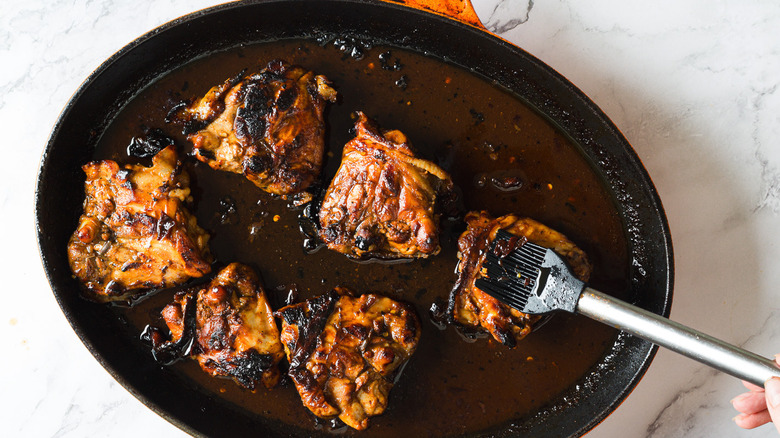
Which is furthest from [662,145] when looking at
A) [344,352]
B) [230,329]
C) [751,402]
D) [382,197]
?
[230,329]

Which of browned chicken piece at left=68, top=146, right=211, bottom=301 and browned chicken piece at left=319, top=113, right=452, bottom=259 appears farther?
browned chicken piece at left=68, top=146, right=211, bottom=301

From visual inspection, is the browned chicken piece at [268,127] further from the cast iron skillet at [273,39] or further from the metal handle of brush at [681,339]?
the metal handle of brush at [681,339]

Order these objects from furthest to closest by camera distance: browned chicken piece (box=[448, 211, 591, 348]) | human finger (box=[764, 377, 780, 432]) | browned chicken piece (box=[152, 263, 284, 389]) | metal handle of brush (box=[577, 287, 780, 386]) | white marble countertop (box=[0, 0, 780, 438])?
1. white marble countertop (box=[0, 0, 780, 438])
2. browned chicken piece (box=[152, 263, 284, 389])
3. browned chicken piece (box=[448, 211, 591, 348])
4. metal handle of brush (box=[577, 287, 780, 386])
5. human finger (box=[764, 377, 780, 432])

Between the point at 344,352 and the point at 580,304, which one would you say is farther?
the point at 344,352

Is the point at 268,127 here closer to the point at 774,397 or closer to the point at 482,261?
the point at 482,261

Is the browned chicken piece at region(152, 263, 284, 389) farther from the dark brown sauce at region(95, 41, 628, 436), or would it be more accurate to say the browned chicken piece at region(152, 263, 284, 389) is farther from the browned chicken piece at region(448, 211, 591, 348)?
the browned chicken piece at region(448, 211, 591, 348)

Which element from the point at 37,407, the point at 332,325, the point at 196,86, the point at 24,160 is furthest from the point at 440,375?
the point at 24,160

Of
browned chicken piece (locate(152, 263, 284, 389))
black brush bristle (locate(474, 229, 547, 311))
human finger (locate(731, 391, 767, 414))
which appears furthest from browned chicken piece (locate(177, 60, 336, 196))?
human finger (locate(731, 391, 767, 414))
